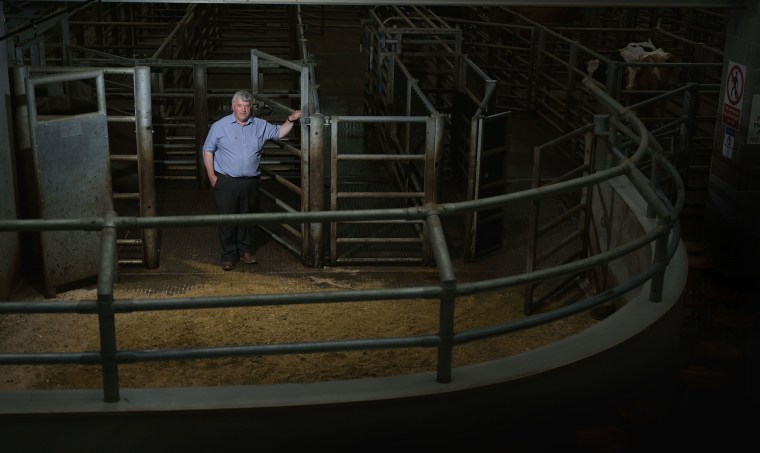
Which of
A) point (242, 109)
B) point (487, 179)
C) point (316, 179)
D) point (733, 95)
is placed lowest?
point (487, 179)

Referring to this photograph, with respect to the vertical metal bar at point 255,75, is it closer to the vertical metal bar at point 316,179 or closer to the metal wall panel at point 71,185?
the vertical metal bar at point 316,179

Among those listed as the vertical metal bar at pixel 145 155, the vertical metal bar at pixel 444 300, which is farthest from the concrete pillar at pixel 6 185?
the vertical metal bar at pixel 444 300

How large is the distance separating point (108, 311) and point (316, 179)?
5.38 metres

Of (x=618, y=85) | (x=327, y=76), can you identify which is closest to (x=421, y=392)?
(x=618, y=85)

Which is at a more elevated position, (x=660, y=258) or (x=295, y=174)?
(x=660, y=258)

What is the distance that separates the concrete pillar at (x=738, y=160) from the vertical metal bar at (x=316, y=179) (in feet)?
11.9

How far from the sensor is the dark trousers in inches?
382

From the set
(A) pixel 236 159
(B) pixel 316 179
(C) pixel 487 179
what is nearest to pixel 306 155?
(B) pixel 316 179

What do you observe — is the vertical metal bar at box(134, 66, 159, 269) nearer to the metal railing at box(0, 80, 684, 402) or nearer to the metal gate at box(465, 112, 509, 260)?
the metal gate at box(465, 112, 509, 260)

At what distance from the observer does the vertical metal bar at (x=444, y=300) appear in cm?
460

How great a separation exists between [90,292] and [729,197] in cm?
576

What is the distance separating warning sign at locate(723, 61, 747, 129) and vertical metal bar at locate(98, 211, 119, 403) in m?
6.43

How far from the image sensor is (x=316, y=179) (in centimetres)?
977

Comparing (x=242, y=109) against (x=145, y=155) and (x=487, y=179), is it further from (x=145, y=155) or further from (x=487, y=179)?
(x=487, y=179)
